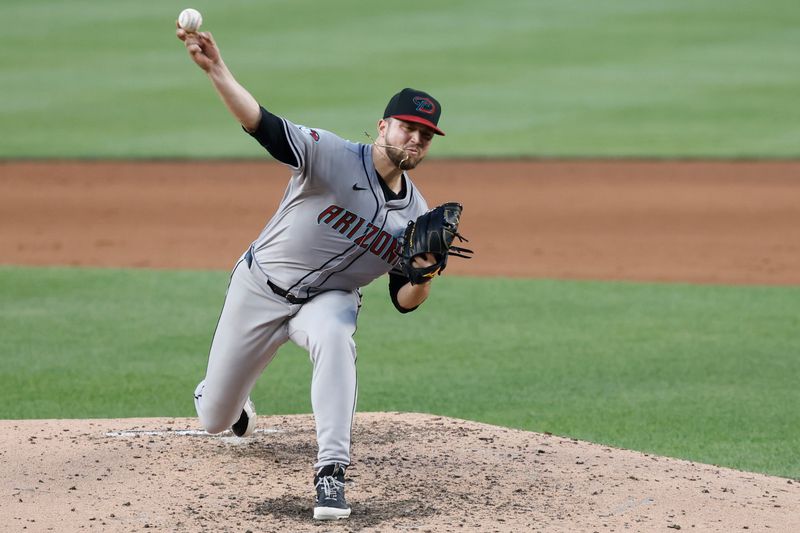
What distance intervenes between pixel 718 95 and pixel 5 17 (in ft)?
58.6

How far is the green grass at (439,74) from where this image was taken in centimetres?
1883

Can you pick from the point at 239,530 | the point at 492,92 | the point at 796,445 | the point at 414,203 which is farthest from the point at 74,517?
the point at 492,92

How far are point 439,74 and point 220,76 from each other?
18.7 metres

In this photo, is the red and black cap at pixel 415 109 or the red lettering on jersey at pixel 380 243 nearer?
the red and black cap at pixel 415 109

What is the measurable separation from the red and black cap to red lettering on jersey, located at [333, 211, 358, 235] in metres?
0.44

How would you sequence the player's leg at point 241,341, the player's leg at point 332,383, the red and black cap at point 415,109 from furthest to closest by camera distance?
the player's leg at point 241,341
the red and black cap at point 415,109
the player's leg at point 332,383

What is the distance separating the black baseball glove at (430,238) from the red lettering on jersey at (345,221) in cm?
23

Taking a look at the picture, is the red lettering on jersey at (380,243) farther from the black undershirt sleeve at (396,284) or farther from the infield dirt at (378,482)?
the infield dirt at (378,482)

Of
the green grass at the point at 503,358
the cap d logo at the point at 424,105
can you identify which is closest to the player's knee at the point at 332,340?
the cap d logo at the point at 424,105

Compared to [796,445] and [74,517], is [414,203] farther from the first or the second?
[796,445]

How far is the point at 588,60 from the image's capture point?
80.9 feet

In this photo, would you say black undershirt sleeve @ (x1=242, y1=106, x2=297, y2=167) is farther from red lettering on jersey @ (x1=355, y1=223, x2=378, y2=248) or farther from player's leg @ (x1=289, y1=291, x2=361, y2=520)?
player's leg @ (x1=289, y1=291, x2=361, y2=520)

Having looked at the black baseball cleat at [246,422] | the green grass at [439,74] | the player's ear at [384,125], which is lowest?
the black baseball cleat at [246,422]

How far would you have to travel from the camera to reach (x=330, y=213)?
5.16m
